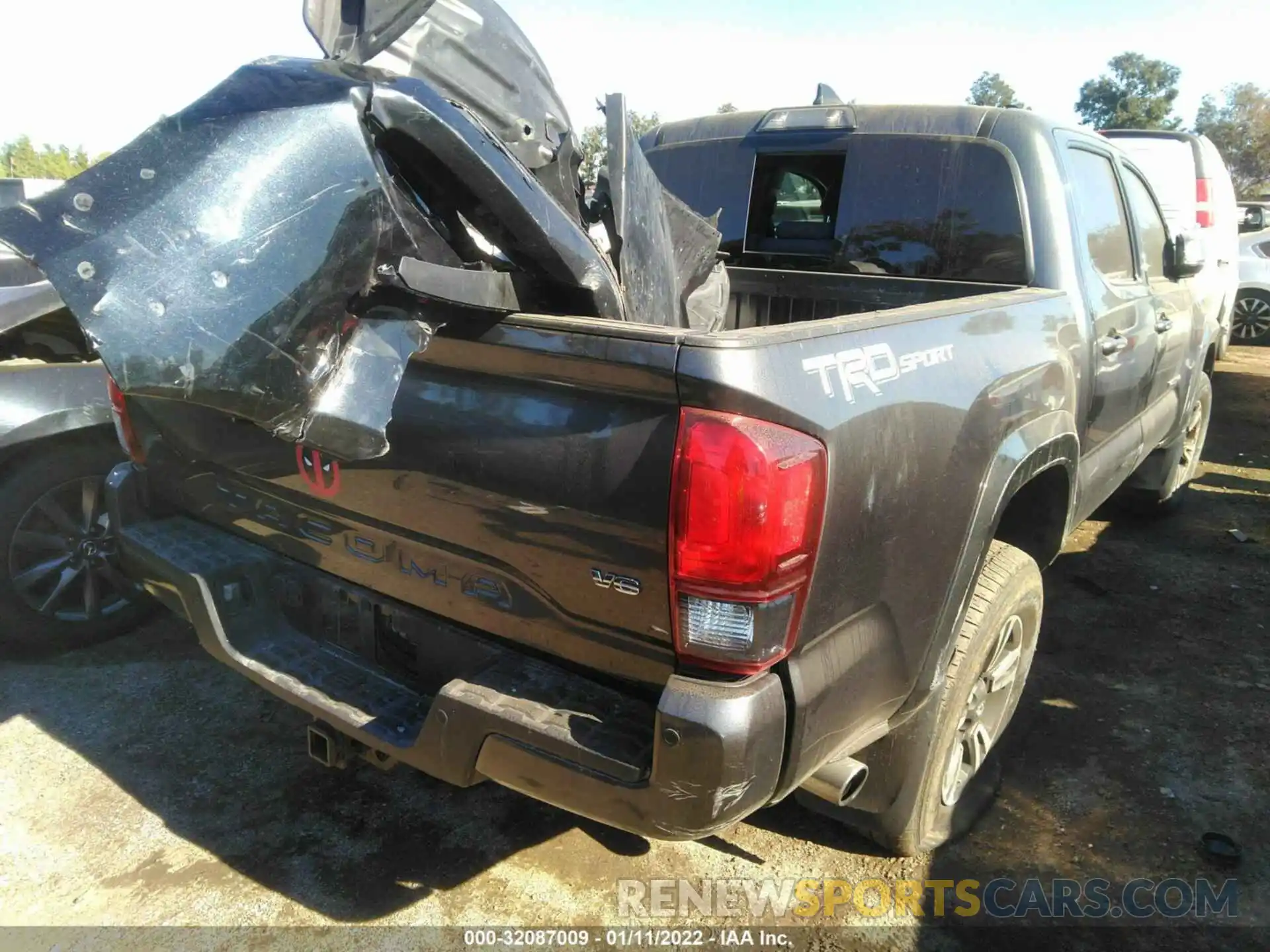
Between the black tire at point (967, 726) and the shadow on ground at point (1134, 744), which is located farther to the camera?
the shadow on ground at point (1134, 744)

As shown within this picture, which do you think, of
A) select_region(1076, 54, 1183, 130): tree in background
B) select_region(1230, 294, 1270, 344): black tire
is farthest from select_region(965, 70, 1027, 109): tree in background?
select_region(1230, 294, 1270, 344): black tire

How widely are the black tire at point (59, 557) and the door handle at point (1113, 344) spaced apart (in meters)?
3.72

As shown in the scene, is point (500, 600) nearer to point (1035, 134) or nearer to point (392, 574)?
point (392, 574)

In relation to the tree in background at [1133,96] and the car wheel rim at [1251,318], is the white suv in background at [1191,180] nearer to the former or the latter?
the car wheel rim at [1251,318]

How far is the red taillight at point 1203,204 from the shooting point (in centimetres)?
822

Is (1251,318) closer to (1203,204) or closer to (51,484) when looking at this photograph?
(1203,204)

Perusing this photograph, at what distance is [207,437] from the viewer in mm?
2475

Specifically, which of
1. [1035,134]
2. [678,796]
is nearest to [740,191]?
[1035,134]

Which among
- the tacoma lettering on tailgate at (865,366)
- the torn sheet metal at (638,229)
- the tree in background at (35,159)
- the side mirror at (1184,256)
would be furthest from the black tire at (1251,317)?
the tree in background at (35,159)

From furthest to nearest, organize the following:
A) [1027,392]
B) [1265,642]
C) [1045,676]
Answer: [1265,642]
[1045,676]
[1027,392]

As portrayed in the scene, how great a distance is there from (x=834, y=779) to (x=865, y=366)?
954 mm

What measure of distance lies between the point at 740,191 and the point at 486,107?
151cm

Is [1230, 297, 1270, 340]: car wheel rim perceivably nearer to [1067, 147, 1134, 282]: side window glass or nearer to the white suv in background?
the white suv in background

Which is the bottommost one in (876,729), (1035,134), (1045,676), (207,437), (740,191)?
(1045,676)
